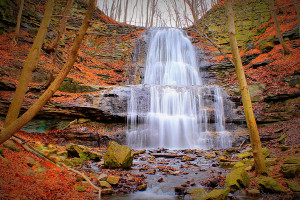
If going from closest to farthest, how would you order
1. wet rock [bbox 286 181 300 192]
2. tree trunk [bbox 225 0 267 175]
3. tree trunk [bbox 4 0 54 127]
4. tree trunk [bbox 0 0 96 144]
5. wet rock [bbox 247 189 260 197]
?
tree trunk [bbox 0 0 96 144] < tree trunk [bbox 4 0 54 127] < wet rock [bbox 286 181 300 192] < wet rock [bbox 247 189 260 197] < tree trunk [bbox 225 0 267 175]

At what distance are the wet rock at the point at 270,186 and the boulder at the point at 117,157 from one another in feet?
11.9

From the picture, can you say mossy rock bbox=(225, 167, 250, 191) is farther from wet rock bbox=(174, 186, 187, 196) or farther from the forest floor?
wet rock bbox=(174, 186, 187, 196)

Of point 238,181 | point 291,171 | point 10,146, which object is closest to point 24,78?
point 10,146

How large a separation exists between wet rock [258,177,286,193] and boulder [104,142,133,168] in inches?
143

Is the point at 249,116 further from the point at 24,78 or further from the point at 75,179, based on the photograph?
the point at 24,78

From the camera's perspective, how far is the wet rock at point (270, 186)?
3084mm

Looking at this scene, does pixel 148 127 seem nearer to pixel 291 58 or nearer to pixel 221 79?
pixel 221 79

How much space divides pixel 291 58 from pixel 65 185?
52.8 feet

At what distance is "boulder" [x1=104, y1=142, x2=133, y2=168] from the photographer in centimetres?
535

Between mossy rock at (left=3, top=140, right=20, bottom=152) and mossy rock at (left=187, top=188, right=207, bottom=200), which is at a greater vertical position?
mossy rock at (left=3, top=140, right=20, bottom=152)

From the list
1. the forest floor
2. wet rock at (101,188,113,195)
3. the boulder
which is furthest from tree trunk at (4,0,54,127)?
the boulder

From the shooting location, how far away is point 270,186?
10.5ft

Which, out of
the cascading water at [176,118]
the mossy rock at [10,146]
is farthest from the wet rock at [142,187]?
the cascading water at [176,118]

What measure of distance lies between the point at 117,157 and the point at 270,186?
13.2ft
